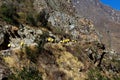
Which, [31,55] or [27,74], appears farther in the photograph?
[31,55]

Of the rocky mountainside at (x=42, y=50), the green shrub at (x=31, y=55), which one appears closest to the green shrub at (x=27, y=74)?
the rocky mountainside at (x=42, y=50)

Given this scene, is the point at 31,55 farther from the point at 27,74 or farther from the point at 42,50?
the point at 27,74

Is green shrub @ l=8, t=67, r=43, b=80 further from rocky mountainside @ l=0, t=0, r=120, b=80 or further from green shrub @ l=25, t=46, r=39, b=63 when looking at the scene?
green shrub @ l=25, t=46, r=39, b=63

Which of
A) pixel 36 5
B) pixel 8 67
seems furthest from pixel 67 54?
pixel 36 5

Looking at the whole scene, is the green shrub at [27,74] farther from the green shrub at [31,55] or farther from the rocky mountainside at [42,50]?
the green shrub at [31,55]

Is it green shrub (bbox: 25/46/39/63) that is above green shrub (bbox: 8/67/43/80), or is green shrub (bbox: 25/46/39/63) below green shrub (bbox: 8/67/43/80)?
above

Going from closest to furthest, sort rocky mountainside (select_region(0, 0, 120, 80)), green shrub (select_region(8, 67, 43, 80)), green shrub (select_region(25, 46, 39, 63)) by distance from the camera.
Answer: green shrub (select_region(8, 67, 43, 80)) → rocky mountainside (select_region(0, 0, 120, 80)) → green shrub (select_region(25, 46, 39, 63))

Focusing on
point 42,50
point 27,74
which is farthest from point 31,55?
point 27,74

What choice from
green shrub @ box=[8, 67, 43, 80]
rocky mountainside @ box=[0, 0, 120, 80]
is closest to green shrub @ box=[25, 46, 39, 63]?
rocky mountainside @ box=[0, 0, 120, 80]

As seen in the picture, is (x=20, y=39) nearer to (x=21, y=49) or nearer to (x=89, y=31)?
(x=21, y=49)
